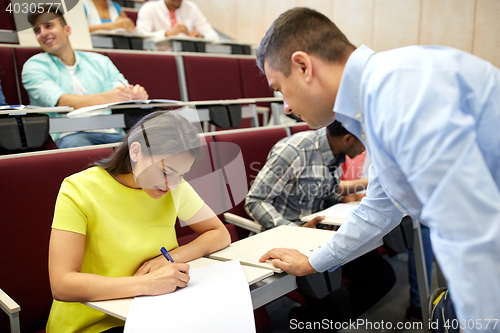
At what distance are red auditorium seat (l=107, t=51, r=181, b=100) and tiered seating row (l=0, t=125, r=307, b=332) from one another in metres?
1.03

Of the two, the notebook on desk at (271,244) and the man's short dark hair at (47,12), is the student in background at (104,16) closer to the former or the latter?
the man's short dark hair at (47,12)

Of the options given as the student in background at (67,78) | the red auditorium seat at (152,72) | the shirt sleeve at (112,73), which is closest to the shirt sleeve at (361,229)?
the student in background at (67,78)

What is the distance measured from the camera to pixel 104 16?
259 centimetres

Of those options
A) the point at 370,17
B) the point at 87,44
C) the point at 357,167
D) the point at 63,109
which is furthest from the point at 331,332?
the point at 370,17

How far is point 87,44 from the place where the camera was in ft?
6.63

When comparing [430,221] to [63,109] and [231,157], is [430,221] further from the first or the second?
[63,109]

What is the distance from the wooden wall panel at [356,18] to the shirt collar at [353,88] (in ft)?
8.63

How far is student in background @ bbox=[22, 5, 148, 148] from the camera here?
1.45m

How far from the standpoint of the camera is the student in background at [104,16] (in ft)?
8.05

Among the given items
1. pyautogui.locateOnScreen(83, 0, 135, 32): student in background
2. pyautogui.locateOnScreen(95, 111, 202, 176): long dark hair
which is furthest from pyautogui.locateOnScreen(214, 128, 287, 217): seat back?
pyautogui.locateOnScreen(83, 0, 135, 32): student in background

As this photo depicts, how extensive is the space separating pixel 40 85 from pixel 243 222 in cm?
98

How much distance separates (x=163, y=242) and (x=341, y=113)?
0.50 metres

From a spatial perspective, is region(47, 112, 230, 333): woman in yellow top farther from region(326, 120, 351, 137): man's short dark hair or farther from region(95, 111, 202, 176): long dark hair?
region(326, 120, 351, 137): man's short dark hair

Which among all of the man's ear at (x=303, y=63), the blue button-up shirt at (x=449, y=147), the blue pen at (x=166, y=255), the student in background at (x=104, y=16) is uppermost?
the student in background at (x=104, y=16)
